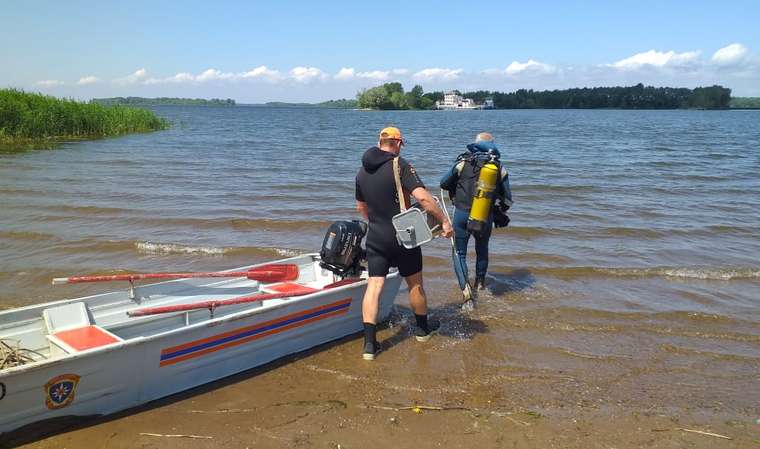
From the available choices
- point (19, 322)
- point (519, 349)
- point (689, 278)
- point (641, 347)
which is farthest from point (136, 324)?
point (689, 278)

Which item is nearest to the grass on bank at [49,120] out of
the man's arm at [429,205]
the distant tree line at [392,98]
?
the man's arm at [429,205]

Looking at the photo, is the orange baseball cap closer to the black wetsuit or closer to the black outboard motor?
the black wetsuit

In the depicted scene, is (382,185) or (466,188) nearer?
(382,185)

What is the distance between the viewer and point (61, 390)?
412 centimetres

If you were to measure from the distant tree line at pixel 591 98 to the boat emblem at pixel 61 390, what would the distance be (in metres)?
128

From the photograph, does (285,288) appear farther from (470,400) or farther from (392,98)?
(392,98)

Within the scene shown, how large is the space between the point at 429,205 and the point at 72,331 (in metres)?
3.28

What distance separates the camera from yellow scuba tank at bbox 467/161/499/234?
666 centimetres

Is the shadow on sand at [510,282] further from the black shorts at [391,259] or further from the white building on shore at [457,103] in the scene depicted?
the white building on shore at [457,103]

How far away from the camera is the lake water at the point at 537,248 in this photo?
227 inches

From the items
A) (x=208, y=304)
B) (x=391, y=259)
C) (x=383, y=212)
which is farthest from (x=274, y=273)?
(x=383, y=212)

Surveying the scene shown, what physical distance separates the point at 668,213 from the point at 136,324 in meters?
11.7

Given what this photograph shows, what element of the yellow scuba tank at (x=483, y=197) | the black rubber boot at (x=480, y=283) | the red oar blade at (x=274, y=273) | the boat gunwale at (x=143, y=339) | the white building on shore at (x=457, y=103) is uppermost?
the white building on shore at (x=457, y=103)

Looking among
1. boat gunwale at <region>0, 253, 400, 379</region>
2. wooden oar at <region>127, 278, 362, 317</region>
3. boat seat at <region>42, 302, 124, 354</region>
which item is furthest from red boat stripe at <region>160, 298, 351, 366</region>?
boat seat at <region>42, 302, 124, 354</region>
